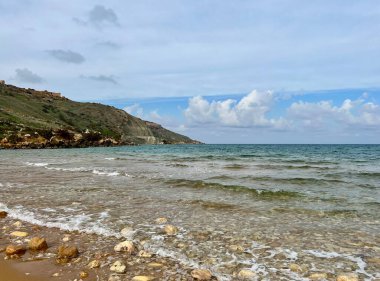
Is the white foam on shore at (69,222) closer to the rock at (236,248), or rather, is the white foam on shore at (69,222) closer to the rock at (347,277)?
the rock at (236,248)

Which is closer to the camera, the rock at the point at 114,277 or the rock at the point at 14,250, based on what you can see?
the rock at the point at 114,277

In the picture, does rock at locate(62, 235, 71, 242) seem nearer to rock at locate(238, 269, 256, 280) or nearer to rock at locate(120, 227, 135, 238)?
rock at locate(120, 227, 135, 238)

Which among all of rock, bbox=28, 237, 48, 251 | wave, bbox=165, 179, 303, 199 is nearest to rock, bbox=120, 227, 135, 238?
rock, bbox=28, 237, 48, 251

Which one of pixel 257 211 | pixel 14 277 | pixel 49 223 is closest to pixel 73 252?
pixel 14 277

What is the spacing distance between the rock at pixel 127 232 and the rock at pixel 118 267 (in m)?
2.42

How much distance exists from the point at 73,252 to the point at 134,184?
1400 cm

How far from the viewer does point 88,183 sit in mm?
22062

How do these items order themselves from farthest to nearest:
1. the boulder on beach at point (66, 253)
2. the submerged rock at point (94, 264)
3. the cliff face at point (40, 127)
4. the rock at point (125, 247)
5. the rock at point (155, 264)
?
the cliff face at point (40, 127), the rock at point (125, 247), the boulder on beach at point (66, 253), the rock at point (155, 264), the submerged rock at point (94, 264)

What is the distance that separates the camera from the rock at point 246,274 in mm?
6938

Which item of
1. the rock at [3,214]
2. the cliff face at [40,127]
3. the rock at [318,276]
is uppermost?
the cliff face at [40,127]

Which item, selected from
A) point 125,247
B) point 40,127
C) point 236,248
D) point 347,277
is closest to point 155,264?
point 125,247

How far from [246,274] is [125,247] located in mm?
3147

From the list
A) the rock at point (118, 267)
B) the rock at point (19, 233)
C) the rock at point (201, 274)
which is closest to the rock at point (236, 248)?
the rock at point (201, 274)

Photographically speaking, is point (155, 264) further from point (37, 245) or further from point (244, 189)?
point (244, 189)
